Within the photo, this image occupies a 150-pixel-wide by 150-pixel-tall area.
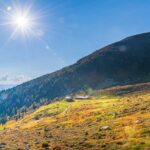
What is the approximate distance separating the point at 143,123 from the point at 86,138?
15.3 m

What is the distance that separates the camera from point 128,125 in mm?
90188

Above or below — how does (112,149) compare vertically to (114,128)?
below

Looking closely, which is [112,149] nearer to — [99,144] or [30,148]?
[99,144]

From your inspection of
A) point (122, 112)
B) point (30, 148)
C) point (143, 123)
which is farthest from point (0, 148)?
point (122, 112)

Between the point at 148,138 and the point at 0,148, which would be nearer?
the point at 148,138

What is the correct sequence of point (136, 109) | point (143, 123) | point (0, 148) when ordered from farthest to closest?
point (136, 109) < point (143, 123) < point (0, 148)

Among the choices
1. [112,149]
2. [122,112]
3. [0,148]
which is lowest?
[112,149]

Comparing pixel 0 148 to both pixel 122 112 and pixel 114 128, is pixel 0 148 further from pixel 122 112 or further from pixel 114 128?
pixel 122 112

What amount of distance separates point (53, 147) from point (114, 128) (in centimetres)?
2171

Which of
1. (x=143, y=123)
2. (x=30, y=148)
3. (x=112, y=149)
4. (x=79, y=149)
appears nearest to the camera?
(x=112, y=149)

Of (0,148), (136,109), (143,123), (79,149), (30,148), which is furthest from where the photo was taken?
(136,109)

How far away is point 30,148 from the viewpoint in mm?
75188

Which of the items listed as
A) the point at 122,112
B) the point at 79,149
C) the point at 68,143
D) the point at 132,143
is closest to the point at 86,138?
the point at 68,143

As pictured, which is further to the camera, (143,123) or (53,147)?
(143,123)
